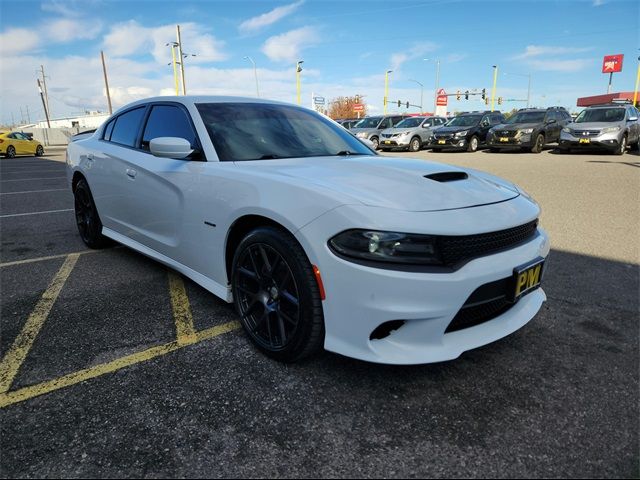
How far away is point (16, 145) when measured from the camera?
76.5 ft

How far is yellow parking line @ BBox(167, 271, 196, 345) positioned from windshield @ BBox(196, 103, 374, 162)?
1.13m

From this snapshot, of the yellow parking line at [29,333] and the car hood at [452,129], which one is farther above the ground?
the car hood at [452,129]

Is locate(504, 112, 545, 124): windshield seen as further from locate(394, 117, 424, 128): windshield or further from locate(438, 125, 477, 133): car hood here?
locate(394, 117, 424, 128): windshield

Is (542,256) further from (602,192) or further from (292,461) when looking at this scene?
(602,192)

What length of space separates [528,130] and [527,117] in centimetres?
136

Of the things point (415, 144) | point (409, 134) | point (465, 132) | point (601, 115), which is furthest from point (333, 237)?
point (415, 144)

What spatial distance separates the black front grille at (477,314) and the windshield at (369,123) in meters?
20.0

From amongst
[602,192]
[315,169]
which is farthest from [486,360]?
[602,192]

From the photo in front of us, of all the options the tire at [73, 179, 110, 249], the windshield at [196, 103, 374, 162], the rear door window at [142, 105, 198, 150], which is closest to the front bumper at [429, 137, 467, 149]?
the windshield at [196, 103, 374, 162]

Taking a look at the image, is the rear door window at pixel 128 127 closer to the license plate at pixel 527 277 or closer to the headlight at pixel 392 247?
the headlight at pixel 392 247

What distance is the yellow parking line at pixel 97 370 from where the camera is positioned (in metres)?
2.20

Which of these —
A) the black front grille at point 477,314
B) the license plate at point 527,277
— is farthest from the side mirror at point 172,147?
the license plate at point 527,277

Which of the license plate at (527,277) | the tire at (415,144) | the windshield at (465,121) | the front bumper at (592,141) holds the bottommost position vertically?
the tire at (415,144)

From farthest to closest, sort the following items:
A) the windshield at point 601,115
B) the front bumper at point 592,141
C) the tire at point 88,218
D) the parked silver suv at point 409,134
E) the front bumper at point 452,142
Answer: the parked silver suv at point 409,134, the front bumper at point 452,142, the windshield at point 601,115, the front bumper at point 592,141, the tire at point 88,218
